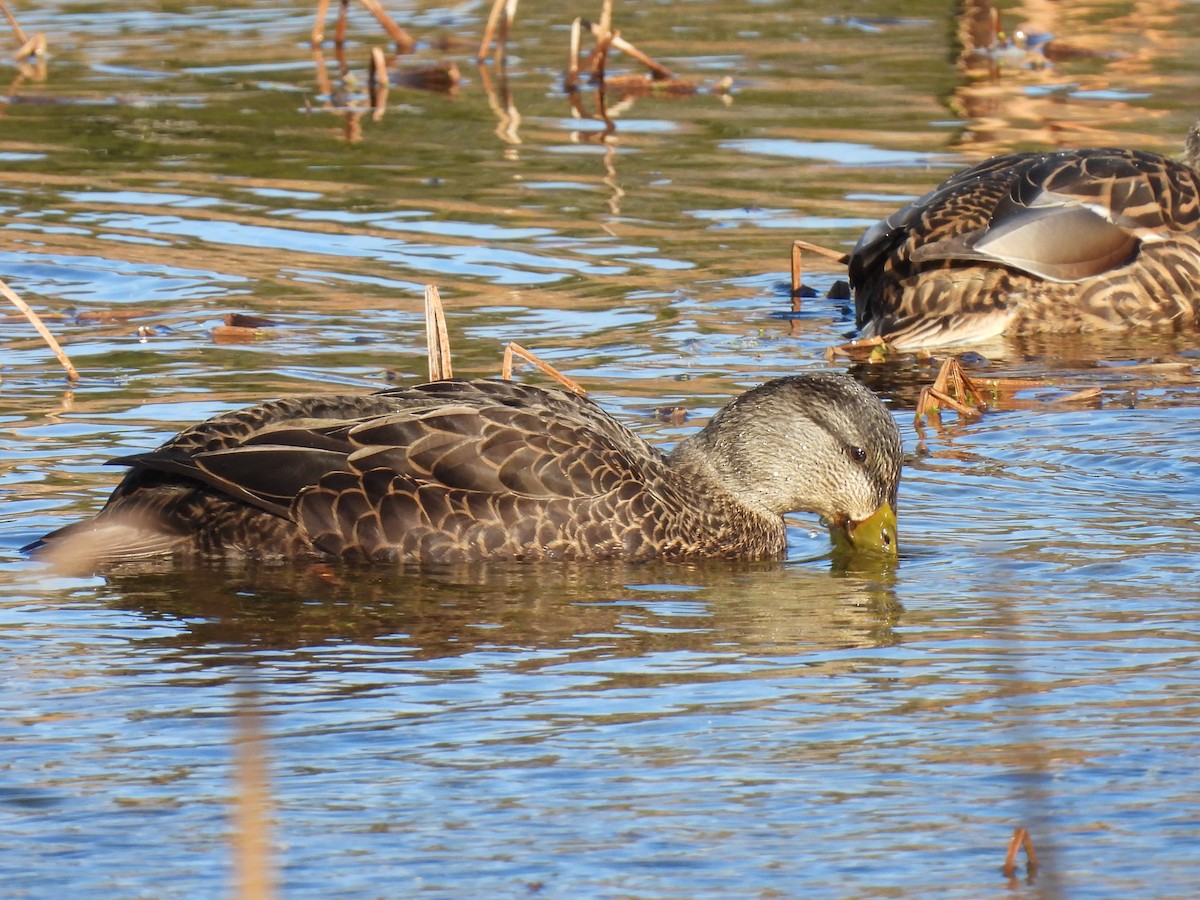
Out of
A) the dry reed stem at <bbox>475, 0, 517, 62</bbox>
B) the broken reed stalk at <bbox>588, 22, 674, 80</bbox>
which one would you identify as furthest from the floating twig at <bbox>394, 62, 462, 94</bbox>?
the broken reed stalk at <bbox>588, 22, 674, 80</bbox>

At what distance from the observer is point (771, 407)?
791 centimetres

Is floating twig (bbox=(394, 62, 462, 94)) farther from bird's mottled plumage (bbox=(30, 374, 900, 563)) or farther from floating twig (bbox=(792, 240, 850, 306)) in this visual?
bird's mottled plumage (bbox=(30, 374, 900, 563))

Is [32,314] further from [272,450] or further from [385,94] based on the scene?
[385,94]

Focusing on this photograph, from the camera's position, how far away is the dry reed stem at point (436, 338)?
28.9 feet

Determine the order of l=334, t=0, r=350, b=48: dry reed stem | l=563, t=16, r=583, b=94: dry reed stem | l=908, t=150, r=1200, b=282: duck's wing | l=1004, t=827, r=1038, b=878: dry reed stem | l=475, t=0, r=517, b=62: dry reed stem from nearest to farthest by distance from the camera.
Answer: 1. l=1004, t=827, r=1038, b=878: dry reed stem
2. l=908, t=150, r=1200, b=282: duck's wing
3. l=563, t=16, r=583, b=94: dry reed stem
4. l=475, t=0, r=517, b=62: dry reed stem
5. l=334, t=0, r=350, b=48: dry reed stem

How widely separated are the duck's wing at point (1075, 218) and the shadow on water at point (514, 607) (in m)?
3.59

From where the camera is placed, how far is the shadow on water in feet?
21.3

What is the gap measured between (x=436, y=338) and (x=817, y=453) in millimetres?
1845

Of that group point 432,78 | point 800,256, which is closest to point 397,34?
point 432,78

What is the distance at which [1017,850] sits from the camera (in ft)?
15.0

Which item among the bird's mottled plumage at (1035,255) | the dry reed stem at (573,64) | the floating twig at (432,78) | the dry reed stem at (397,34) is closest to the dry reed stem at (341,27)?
the dry reed stem at (397,34)

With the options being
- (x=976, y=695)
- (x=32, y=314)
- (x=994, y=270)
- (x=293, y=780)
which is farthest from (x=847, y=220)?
(x=293, y=780)

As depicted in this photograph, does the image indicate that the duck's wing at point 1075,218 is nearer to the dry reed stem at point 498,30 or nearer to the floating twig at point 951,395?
the floating twig at point 951,395

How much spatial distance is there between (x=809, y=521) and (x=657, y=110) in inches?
338
